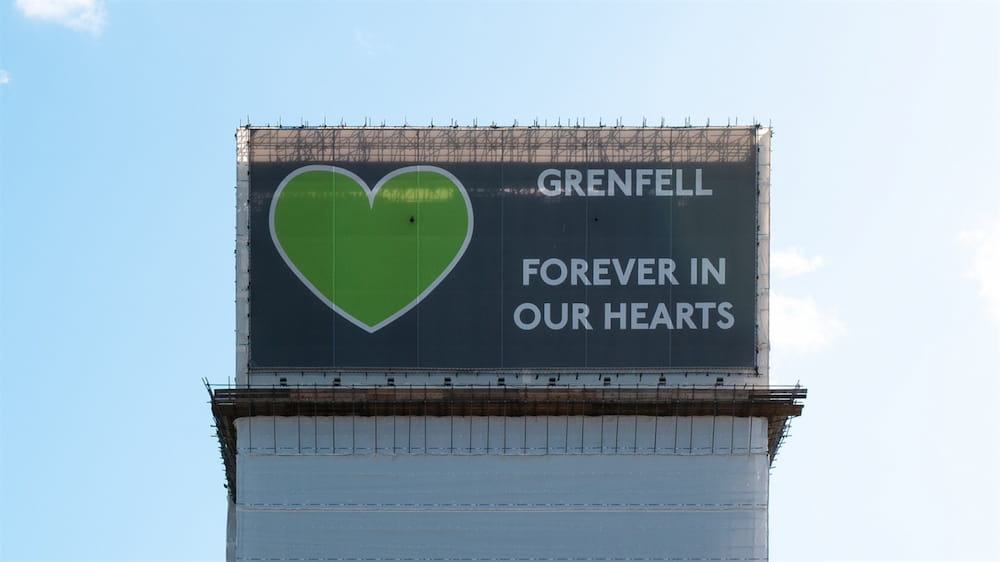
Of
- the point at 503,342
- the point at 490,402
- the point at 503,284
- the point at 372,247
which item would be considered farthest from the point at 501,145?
the point at 490,402

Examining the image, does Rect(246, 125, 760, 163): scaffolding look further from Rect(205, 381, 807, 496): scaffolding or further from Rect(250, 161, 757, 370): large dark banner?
Rect(205, 381, 807, 496): scaffolding

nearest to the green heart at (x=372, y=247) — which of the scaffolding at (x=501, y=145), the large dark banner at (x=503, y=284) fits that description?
the large dark banner at (x=503, y=284)

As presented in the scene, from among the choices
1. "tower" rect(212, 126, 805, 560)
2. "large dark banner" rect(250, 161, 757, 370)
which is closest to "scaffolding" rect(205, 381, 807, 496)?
"tower" rect(212, 126, 805, 560)

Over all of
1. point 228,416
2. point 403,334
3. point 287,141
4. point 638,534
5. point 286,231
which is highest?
point 287,141

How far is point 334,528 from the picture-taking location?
63375mm

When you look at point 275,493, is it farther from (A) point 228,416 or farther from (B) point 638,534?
(B) point 638,534

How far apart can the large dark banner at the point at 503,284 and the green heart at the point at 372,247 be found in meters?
0.07

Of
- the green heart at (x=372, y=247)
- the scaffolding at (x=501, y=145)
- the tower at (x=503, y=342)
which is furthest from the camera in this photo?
the scaffolding at (x=501, y=145)

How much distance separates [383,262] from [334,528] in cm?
Answer: 1357

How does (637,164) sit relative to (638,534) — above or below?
above

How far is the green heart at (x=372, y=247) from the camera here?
2562 inches

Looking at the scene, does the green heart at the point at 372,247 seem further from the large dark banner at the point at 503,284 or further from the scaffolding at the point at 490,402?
the scaffolding at the point at 490,402

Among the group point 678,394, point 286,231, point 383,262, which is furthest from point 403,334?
point 678,394

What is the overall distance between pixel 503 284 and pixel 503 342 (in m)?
2.97
